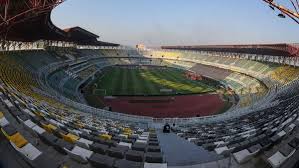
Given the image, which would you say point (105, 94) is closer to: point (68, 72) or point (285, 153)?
point (68, 72)

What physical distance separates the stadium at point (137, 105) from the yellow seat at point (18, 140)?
2cm

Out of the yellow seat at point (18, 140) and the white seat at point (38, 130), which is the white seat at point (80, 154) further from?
the white seat at point (38, 130)

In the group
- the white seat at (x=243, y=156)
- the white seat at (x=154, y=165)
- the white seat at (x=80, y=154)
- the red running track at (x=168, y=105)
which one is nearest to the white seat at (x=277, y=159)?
the white seat at (x=243, y=156)

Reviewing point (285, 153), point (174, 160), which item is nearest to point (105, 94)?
point (174, 160)

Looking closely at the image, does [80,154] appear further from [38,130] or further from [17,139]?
[38,130]

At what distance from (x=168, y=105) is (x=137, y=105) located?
4202 millimetres

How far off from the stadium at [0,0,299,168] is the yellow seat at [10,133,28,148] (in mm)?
25

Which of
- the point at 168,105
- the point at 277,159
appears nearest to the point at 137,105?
the point at 168,105

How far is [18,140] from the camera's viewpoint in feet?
23.4

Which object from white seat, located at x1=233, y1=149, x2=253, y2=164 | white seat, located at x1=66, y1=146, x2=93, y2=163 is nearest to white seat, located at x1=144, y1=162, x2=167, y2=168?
white seat, located at x1=66, y1=146, x2=93, y2=163

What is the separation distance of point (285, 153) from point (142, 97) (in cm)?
3928

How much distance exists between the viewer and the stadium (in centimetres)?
724

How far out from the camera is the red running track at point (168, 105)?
123ft

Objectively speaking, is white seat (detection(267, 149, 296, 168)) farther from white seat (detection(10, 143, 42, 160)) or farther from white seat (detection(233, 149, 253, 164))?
white seat (detection(10, 143, 42, 160))
